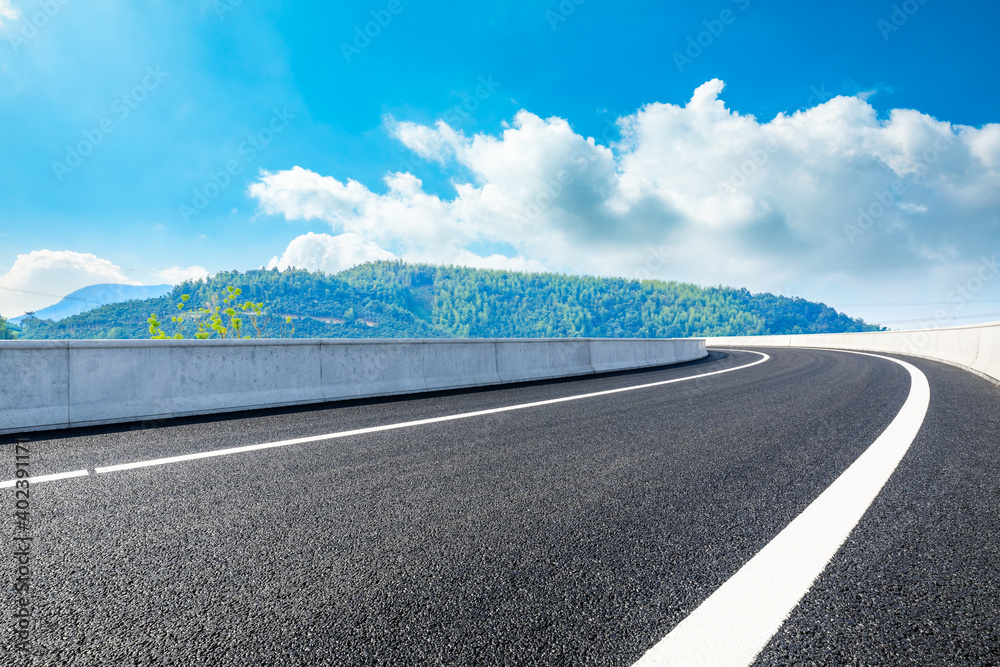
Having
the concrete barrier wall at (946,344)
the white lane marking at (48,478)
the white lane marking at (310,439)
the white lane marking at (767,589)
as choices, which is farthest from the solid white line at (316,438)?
the concrete barrier wall at (946,344)

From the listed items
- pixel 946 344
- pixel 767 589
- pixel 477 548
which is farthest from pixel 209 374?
pixel 946 344

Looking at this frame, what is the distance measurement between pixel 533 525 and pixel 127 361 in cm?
627

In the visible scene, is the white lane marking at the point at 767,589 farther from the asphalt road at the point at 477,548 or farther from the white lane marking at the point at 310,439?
the white lane marking at the point at 310,439

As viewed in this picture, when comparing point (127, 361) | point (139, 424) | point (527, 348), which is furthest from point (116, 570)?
point (527, 348)

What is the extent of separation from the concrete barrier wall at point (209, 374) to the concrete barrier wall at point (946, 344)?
1184 cm

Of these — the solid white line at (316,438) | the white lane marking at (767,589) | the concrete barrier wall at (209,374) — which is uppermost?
the concrete barrier wall at (209,374)

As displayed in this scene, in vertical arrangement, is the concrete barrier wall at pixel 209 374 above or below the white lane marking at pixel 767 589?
above

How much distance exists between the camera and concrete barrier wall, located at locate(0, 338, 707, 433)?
19.4ft

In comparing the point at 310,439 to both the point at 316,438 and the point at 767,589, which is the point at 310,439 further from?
the point at 767,589

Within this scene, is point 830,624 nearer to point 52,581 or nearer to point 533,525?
point 533,525

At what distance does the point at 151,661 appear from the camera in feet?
5.43

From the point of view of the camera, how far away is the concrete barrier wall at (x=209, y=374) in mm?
5902

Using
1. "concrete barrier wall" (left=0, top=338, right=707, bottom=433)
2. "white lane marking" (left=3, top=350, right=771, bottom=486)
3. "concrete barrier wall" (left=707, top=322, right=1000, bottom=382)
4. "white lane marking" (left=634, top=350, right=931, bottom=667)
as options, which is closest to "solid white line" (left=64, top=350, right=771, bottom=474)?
"white lane marking" (left=3, top=350, right=771, bottom=486)

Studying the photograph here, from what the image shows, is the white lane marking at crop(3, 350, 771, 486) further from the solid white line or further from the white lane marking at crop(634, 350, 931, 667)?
the white lane marking at crop(634, 350, 931, 667)
